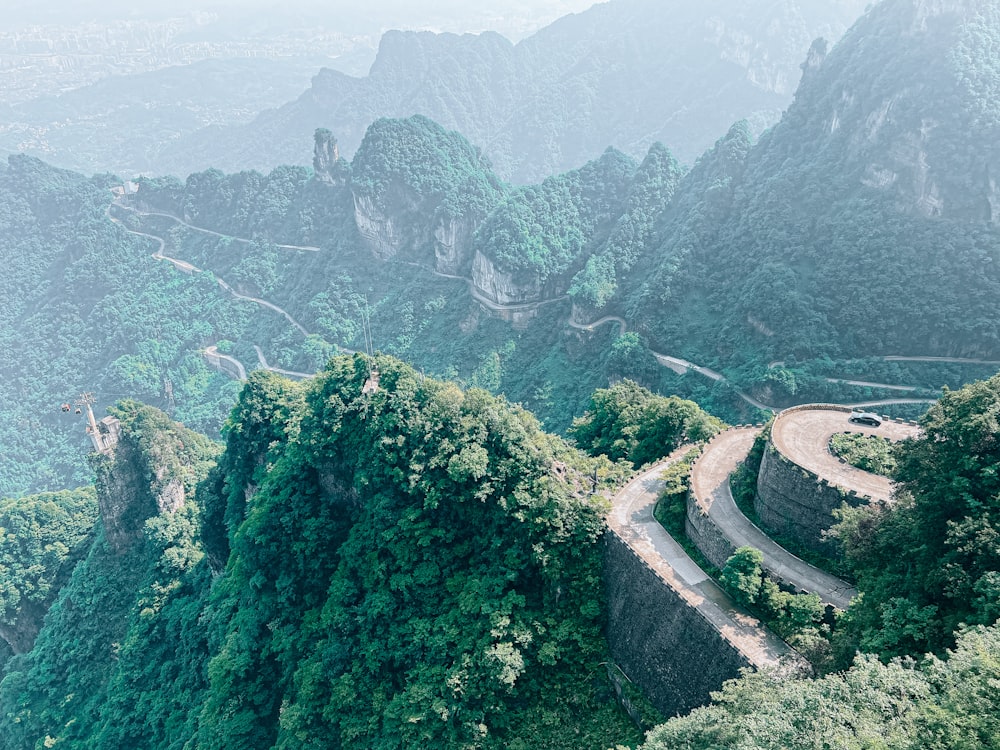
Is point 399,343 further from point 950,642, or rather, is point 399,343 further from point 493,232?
point 950,642

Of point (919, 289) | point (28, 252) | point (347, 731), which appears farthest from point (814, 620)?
point (28, 252)

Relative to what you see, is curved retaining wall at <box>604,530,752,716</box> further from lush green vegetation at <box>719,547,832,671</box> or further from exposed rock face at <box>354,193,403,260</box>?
exposed rock face at <box>354,193,403,260</box>

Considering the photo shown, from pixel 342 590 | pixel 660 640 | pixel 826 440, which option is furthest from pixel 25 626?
pixel 826 440

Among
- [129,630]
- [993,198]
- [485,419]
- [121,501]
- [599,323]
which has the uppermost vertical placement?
[993,198]

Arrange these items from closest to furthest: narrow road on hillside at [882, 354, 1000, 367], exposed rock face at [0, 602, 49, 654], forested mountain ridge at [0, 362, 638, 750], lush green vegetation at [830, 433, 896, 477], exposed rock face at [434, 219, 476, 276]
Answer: lush green vegetation at [830, 433, 896, 477] < forested mountain ridge at [0, 362, 638, 750] < exposed rock face at [0, 602, 49, 654] < narrow road on hillside at [882, 354, 1000, 367] < exposed rock face at [434, 219, 476, 276]

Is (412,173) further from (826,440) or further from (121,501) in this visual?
(826,440)

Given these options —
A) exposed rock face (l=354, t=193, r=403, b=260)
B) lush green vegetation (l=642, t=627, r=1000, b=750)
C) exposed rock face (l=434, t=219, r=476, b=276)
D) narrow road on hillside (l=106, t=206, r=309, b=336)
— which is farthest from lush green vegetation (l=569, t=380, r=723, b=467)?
exposed rock face (l=354, t=193, r=403, b=260)
